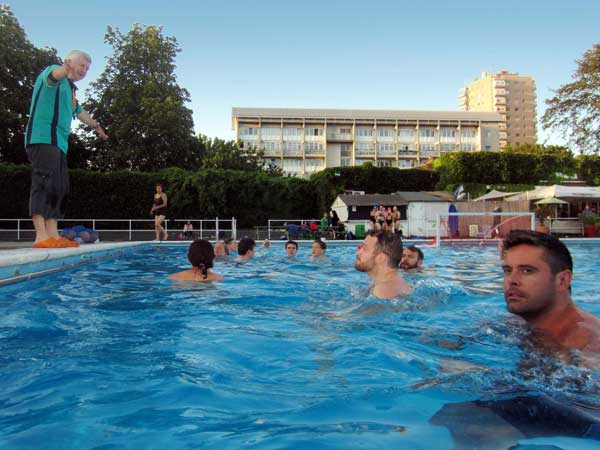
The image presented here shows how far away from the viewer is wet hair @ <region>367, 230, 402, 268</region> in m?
4.39

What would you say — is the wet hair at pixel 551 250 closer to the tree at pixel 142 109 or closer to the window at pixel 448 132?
the tree at pixel 142 109

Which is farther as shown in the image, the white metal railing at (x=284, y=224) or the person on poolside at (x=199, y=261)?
the white metal railing at (x=284, y=224)

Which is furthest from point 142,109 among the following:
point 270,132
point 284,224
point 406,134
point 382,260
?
point 406,134

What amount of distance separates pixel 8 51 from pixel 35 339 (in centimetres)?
2899

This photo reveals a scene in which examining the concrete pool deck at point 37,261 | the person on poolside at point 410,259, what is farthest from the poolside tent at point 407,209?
the concrete pool deck at point 37,261

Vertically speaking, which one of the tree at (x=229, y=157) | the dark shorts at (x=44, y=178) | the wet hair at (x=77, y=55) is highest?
the tree at (x=229, y=157)

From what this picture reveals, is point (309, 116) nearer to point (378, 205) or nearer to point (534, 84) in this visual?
point (378, 205)

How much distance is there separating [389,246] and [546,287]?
81.2 inches

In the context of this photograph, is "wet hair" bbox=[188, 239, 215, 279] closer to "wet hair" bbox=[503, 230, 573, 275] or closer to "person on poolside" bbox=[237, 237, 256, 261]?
"person on poolside" bbox=[237, 237, 256, 261]

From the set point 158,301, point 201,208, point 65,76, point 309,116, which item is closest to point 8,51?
point 201,208

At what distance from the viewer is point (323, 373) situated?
2359mm

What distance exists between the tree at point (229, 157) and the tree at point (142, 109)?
5.84 meters

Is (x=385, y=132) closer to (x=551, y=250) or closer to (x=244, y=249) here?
(x=244, y=249)

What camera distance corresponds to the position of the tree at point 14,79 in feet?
84.5
